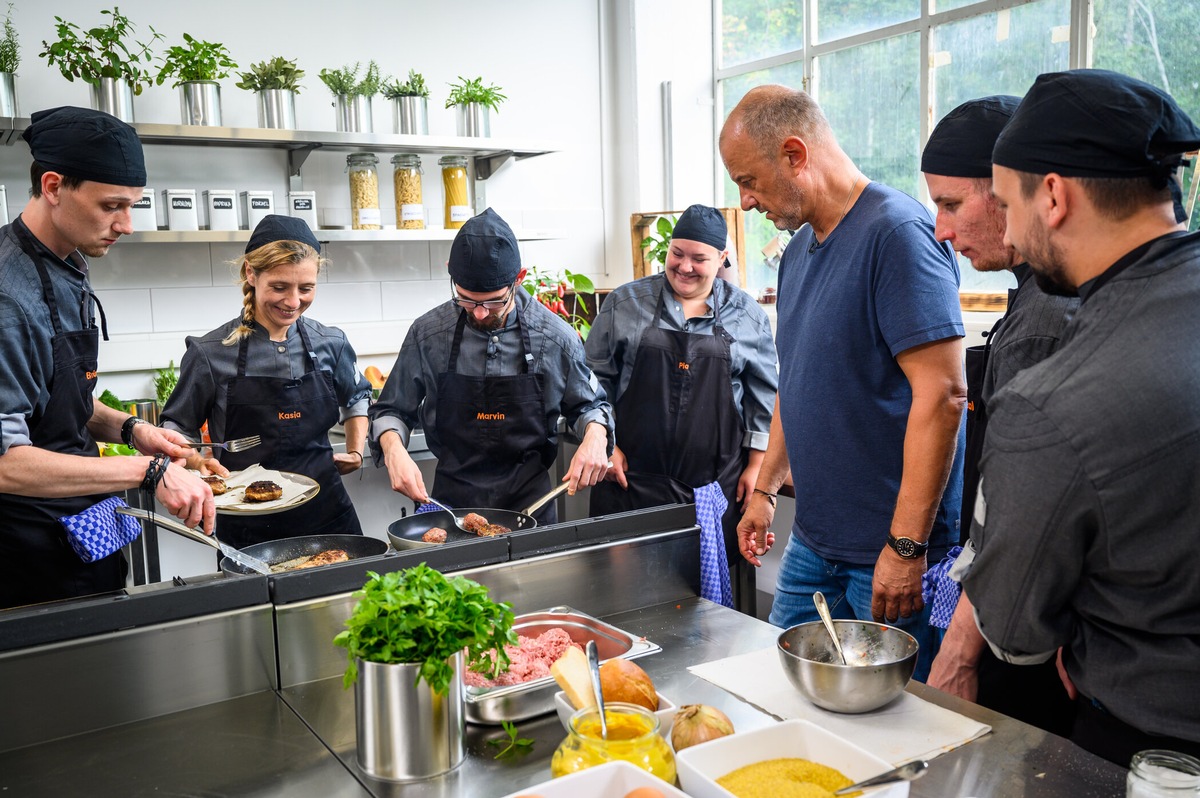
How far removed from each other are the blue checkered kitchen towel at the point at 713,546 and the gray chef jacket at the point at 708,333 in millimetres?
302

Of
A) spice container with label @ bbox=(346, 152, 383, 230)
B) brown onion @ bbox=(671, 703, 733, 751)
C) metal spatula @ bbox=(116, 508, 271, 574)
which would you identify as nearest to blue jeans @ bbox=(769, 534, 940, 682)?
brown onion @ bbox=(671, 703, 733, 751)

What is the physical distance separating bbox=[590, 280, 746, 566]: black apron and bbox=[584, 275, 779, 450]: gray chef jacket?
31 mm

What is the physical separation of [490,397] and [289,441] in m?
0.68

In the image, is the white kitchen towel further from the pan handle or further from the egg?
the pan handle

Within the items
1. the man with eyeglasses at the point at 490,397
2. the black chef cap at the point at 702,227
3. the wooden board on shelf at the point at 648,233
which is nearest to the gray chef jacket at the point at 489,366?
the man with eyeglasses at the point at 490,397

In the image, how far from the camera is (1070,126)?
47.8 inches

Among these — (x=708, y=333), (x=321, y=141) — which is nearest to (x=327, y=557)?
(x=708, y=333)

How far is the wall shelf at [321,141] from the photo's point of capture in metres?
3.83

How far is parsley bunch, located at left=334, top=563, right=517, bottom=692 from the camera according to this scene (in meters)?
1.28

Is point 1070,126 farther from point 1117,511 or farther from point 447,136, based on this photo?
point 447,136

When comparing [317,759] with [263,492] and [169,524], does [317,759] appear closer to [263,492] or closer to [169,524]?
[169,524]

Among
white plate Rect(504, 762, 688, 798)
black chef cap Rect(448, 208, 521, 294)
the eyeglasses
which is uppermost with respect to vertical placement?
black chef cap Rect(448, 208, 521, 294)

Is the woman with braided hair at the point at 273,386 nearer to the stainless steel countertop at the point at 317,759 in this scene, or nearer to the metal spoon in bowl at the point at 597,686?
the stainless steel countertop at the point at 317,759

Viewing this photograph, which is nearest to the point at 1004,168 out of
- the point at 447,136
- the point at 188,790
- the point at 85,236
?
the point at 188,790
